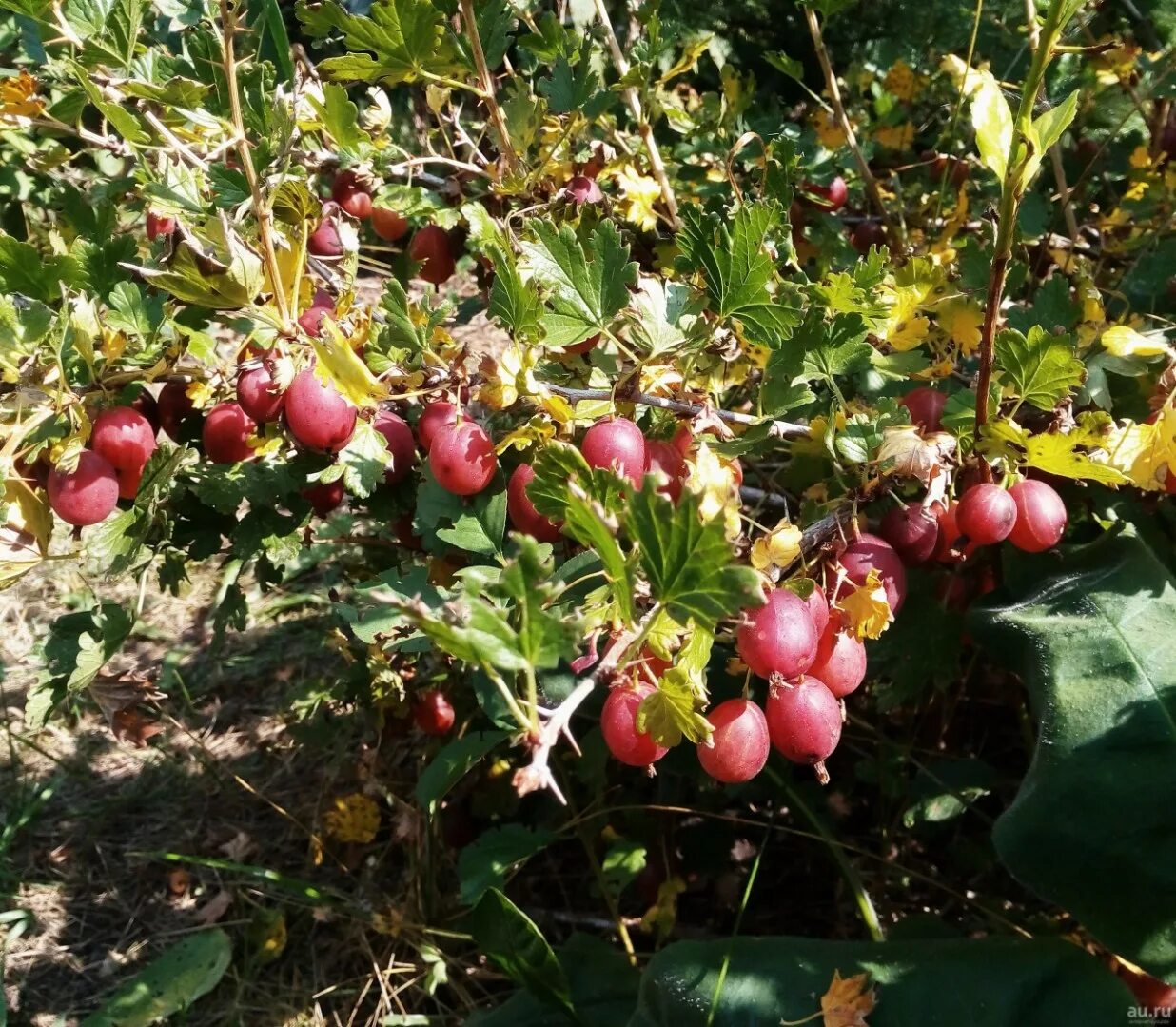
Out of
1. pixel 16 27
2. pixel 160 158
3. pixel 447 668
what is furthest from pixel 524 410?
pixel 16 27

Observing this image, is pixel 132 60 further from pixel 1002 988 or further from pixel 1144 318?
pixel 1002 988

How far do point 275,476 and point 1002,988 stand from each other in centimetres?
84

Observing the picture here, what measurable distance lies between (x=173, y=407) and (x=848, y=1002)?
2.77 ft

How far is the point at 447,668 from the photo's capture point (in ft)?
4.21

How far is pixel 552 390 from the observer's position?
0.80 metres

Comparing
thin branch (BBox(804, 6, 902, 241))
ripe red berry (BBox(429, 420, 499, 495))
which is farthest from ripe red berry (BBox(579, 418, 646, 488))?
thin branch (BBox(804, 6, 902, 241))

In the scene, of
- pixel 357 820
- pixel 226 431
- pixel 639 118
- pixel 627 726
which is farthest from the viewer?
pixel 357 820

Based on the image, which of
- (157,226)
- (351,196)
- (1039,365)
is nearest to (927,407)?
(1039,365)

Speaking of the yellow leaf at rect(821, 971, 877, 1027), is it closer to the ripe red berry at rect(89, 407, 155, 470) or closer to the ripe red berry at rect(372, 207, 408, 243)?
the ripe red berry at rect(89, 407, 155, 470)

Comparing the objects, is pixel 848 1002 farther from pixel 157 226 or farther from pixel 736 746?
pixel 157 226

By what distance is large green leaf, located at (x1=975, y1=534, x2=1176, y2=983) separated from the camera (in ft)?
2.73

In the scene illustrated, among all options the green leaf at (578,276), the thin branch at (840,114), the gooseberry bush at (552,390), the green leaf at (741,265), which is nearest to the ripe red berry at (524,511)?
the gooseberry bush at (552,390)

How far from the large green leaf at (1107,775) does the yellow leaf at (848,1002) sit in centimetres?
18

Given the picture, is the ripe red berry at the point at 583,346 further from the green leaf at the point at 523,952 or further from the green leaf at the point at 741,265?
the green leaf at the point at 523,952
